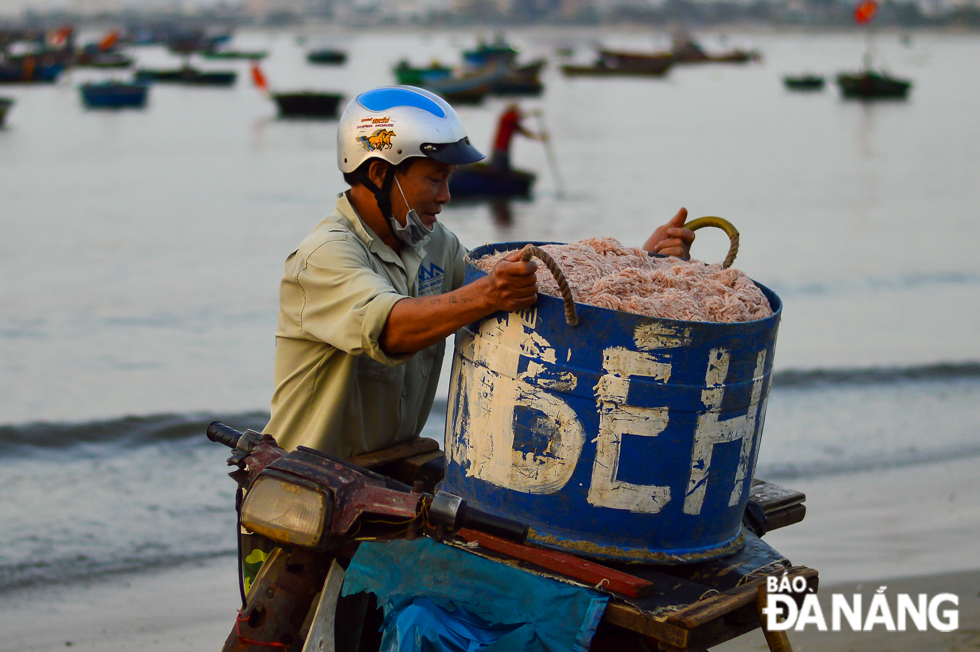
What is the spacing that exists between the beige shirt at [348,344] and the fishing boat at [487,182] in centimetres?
1704

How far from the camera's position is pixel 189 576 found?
17.1ft

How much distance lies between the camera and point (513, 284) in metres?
2.20

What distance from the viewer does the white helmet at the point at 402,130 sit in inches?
105

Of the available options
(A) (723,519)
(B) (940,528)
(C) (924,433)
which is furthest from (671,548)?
(C) (924,433)

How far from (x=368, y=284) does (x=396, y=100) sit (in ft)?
1.89

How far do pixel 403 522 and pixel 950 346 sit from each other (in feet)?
32.8

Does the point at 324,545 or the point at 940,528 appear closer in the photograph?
the point at 324,545

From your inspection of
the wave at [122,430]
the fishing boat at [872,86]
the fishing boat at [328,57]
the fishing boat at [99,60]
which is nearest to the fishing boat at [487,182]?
the wave at [122,430]

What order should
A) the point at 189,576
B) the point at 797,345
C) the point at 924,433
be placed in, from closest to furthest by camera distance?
the point at 189,576 → the point at 924,433 → the point at 797,345

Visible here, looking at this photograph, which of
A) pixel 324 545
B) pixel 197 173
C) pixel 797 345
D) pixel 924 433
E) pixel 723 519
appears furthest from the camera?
pixel 197 173

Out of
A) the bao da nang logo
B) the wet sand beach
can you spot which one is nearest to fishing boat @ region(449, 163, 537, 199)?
the wet sand beach

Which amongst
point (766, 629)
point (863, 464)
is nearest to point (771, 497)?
point (766, 629)

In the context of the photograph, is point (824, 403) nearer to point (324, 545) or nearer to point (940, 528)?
point (940, 528)

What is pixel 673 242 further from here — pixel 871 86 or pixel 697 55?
pixel 697 55
